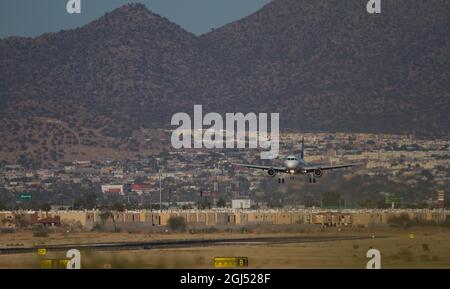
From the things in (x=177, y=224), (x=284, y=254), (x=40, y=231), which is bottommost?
(x=40, y=231)

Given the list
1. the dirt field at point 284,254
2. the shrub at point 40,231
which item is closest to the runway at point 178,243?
the dirt field at point 284,254

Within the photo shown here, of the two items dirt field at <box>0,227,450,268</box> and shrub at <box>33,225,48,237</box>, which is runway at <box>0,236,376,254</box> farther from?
shrub at <box>33,225,48,237</box>

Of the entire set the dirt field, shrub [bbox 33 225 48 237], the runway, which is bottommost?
shrub [bbox 33 225 48 237]

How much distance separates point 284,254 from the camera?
10325 centimetres

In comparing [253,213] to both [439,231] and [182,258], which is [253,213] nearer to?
[439,231]

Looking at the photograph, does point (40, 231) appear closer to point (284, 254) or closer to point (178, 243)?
point (178, 243)

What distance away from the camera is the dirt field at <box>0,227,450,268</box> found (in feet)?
305

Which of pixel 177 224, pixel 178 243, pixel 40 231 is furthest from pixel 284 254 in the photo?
pixel 177 224

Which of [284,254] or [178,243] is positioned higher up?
[284,254]

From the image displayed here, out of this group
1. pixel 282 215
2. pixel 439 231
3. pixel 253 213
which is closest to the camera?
pixel 439 231

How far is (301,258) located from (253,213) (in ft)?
282

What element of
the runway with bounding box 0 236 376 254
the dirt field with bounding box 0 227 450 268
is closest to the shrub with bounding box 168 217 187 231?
the dirt field with bounding box 0 227 450 268
